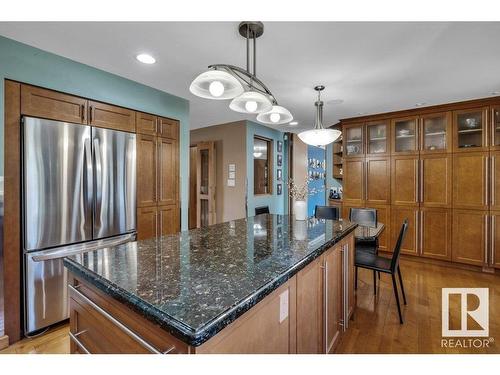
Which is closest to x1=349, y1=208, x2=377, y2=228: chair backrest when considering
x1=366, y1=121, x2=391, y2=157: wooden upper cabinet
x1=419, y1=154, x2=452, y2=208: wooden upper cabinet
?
x1=419, y1=154, x2=452, y2=208: wooden upper cabinet

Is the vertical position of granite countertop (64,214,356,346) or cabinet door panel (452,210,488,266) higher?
granite countertop (64,214,356,346)

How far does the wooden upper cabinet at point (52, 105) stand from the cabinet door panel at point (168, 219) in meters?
1.28

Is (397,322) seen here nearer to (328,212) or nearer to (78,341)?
(328,212)

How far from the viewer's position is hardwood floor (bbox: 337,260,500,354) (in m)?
1.99

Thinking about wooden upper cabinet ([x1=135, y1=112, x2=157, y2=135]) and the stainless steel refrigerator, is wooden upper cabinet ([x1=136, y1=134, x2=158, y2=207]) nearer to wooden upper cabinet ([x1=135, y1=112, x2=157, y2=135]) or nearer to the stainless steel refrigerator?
wooden upper cabinet ([x1=135, y1=112, x2=157, y2=135])

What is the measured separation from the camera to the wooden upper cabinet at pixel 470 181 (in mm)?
3500

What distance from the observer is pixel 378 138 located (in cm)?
435

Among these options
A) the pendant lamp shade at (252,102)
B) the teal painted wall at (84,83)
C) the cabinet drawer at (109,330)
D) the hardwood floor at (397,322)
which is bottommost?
the hardwood floor at (397,322)

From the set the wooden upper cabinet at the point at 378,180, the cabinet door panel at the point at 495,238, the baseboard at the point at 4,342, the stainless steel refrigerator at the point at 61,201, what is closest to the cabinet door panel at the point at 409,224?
the wooden upper cabinet at the point at 378,180

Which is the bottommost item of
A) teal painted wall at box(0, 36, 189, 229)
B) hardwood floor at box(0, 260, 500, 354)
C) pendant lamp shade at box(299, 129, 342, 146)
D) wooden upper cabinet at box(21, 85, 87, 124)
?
hardwood floor at box(0, 260, 500, 354)

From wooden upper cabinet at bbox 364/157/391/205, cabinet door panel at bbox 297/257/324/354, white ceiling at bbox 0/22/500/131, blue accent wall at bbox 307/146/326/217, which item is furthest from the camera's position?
blue accent wall at bbox 307/146/326/217

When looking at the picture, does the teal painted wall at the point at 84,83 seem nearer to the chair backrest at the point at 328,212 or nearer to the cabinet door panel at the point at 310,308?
the chair backrest at the point at 328,212

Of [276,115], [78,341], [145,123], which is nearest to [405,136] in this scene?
[276,115]

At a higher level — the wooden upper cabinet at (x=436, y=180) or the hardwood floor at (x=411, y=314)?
the wooden upper cabinet at (x=436, y=180)
